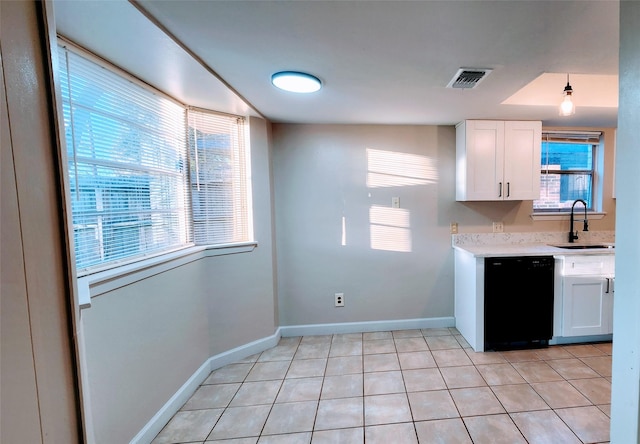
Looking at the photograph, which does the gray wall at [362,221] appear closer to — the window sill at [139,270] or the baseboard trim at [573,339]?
the window sill at [139,270]

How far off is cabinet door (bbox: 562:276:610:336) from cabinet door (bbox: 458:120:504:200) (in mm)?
1009

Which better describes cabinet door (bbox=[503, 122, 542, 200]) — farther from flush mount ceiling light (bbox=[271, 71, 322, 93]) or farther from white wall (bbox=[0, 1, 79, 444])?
white wall (bbox=[0, 1, 79, 444])

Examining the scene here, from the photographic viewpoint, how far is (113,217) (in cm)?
149

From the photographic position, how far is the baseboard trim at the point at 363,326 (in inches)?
111

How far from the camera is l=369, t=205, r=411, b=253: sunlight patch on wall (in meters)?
2.80

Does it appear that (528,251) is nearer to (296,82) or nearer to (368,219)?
(368,219)

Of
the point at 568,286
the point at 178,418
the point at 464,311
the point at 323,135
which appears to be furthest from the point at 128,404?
the point at 568,286

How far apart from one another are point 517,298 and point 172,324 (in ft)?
9.32

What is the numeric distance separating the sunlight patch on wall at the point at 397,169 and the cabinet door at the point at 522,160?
67cm

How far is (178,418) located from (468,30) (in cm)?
276

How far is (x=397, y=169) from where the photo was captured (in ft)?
9.15

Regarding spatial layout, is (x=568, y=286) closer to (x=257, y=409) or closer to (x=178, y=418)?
(x=257, y=409)

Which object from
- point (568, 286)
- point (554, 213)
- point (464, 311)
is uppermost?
point (554, 213)

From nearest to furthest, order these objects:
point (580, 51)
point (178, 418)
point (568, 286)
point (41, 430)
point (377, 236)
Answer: point (41, 430)
point (580, 51)
point (178, 418)
point (568, 286)
point (377, 236)
